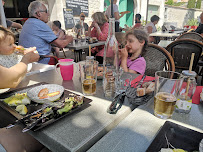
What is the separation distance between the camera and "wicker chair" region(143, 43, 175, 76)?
5.32 ft

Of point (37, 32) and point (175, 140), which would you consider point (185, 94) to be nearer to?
point (175, 140)

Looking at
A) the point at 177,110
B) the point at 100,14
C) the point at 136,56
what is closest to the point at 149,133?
the point at 177,110

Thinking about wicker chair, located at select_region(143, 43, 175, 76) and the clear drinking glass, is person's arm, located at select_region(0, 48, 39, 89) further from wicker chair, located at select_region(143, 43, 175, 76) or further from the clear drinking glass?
wicker chair, located at select_region(143, 43, 175, 76)

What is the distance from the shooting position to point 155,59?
5.66 feet

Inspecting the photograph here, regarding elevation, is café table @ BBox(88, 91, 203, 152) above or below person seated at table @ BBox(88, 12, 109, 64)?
below

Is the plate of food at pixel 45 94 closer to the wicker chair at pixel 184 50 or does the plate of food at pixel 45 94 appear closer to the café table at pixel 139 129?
the café table at pixel 139 129

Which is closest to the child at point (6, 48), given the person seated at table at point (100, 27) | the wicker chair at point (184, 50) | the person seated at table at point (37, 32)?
the person seated at table at point (37, 32)

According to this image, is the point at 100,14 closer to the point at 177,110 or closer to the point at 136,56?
the point at 136,56

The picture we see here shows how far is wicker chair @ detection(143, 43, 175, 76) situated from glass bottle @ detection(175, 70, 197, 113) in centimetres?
80

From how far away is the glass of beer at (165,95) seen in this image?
27.5 inches

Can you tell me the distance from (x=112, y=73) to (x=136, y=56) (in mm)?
816

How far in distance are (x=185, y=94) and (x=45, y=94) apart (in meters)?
0.78

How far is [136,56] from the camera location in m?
1.73

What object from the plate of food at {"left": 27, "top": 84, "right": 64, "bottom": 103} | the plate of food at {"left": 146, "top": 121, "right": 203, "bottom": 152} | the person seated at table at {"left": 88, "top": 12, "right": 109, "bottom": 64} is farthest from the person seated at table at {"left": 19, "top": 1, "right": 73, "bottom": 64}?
the plate of food at {"left": 146, "top": 121, "right": 203, "bottom": 152}
